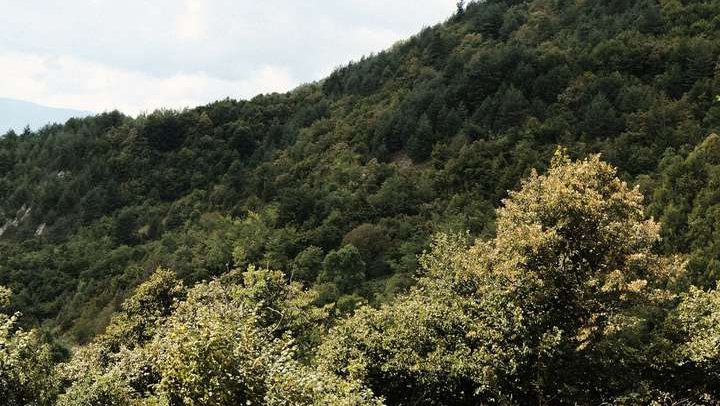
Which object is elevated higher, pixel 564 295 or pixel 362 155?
pixel 362 155

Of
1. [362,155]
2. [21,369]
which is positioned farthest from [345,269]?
[21,369]

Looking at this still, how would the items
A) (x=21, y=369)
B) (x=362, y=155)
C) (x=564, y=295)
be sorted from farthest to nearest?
(x=362, y=155) → (x=564, y=295) → (x=21, y=369)

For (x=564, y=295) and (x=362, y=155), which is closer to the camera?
(x=564, y=295)

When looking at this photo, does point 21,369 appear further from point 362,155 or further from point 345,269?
point 362,155

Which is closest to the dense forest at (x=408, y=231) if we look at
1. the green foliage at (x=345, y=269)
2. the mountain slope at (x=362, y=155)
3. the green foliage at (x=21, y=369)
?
the green foliage at (x=21, y=369)

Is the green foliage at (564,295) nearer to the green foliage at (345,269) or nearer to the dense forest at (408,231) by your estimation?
the dense forest at (408,231)

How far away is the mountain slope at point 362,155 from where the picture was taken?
308 ft

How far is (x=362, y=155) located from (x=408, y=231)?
35.4m

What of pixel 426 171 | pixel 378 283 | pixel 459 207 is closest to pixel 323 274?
pixel 378 283

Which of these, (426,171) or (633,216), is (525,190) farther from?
(426,171)

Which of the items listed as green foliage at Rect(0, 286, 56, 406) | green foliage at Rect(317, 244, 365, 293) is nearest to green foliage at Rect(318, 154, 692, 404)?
green foliage at Rect(0, 286, 56, 406)

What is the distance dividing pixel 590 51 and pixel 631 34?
835 cm

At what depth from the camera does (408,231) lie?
320ft

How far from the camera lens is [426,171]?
11319cm
